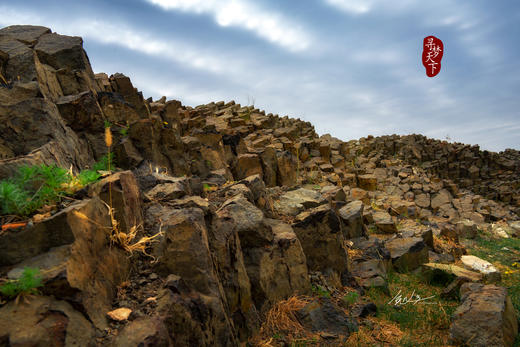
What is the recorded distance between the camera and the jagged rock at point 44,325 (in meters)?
2.07

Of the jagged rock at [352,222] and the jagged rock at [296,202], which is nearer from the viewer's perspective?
the jagged rock at [296,202]

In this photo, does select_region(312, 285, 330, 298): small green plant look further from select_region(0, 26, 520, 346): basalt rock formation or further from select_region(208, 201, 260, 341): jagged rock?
select_region(208, 201, 260, 341): jagged rock

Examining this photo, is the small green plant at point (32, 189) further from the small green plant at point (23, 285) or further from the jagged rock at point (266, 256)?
the jagged rock at point (266, 256)

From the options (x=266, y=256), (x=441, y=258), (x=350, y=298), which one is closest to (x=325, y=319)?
(x=350, y=298)

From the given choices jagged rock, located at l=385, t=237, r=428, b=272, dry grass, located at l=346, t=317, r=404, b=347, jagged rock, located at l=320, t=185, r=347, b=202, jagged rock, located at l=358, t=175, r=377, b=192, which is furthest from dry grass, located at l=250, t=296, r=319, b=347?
jagged rock, located at l=358, t=175, r=377, b=192

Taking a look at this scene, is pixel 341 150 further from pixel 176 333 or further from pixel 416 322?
pixel 176 333

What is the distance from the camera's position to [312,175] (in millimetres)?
14219

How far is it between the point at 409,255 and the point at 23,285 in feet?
26.1

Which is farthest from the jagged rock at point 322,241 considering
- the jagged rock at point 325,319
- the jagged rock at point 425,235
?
the jagged rock at point 425,235

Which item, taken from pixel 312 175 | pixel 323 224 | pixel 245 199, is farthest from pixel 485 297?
pixel 312 175

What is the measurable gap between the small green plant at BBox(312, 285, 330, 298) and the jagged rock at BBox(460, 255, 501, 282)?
195 inches

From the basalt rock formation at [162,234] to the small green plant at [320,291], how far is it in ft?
0.40

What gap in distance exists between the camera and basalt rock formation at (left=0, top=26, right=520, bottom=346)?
8.45 ft

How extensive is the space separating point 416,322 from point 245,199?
3.57m
